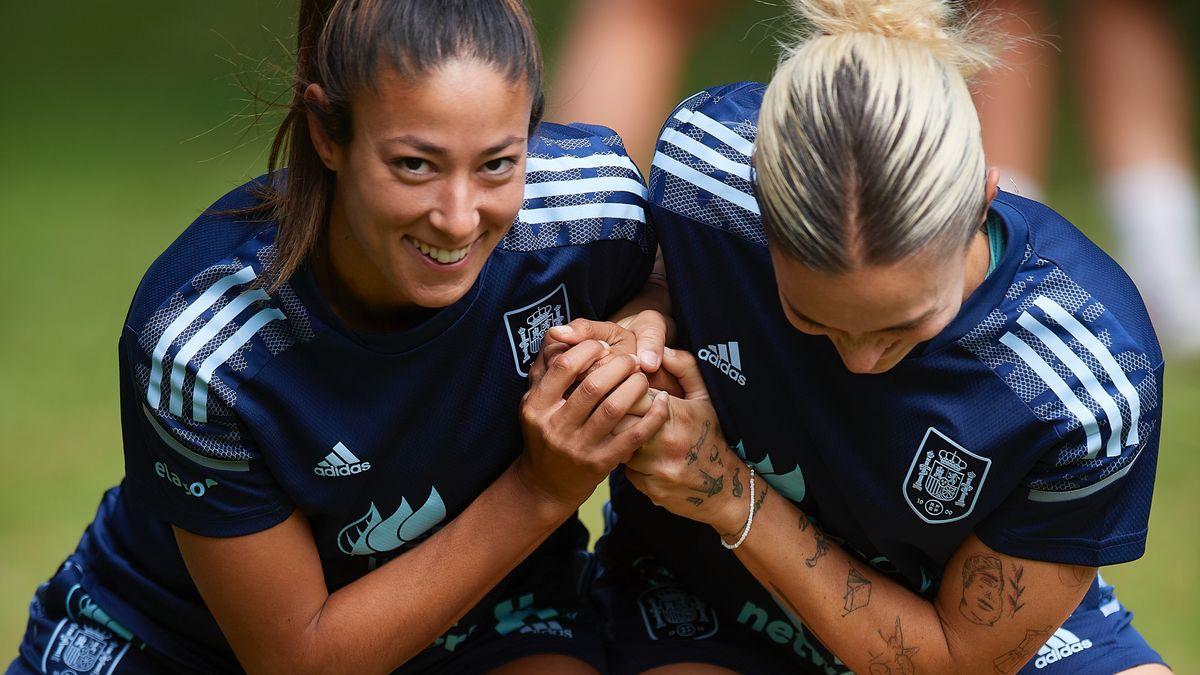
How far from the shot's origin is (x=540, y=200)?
221 centimetres

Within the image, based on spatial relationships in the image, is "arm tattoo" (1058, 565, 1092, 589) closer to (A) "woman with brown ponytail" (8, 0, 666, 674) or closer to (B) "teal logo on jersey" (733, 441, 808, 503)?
(B) "teal logo on jersey" (733, 441, 808, 503)

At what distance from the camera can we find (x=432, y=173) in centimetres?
192

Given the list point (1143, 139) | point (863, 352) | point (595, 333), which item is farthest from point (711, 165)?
point (1143, 139)

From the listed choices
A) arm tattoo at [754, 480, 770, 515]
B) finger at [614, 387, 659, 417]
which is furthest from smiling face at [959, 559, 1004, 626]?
finger at [614, 387, 659, 417]

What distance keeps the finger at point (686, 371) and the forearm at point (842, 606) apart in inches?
8.2

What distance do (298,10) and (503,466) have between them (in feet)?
2.56

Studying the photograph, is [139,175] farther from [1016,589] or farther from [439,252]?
[1016,589]

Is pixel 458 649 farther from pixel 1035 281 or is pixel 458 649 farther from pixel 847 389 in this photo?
pixel 1035 281

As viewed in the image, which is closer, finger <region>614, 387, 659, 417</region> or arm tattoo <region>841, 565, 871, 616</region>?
finger <region>614, 387, 659, 417</region>

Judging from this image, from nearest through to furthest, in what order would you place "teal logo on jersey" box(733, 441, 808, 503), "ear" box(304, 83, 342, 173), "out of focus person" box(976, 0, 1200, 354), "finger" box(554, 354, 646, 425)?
"ear" box(304, 83, 342, 173) < "finger" box(554, 354, 646, 425) < "teal logo on jersey" box(733, 441, 808, 503) < "out of focus person" box(976, 0, 1200, 354)

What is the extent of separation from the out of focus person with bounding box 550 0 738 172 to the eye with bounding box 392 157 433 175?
1217 millimetres

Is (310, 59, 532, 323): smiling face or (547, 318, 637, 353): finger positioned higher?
(310, 59, 532, 323): smiling face

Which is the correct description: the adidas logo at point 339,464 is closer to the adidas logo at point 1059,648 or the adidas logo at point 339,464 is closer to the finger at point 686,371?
the finger at point 686,371

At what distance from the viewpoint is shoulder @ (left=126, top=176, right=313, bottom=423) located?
1997 millimetres
